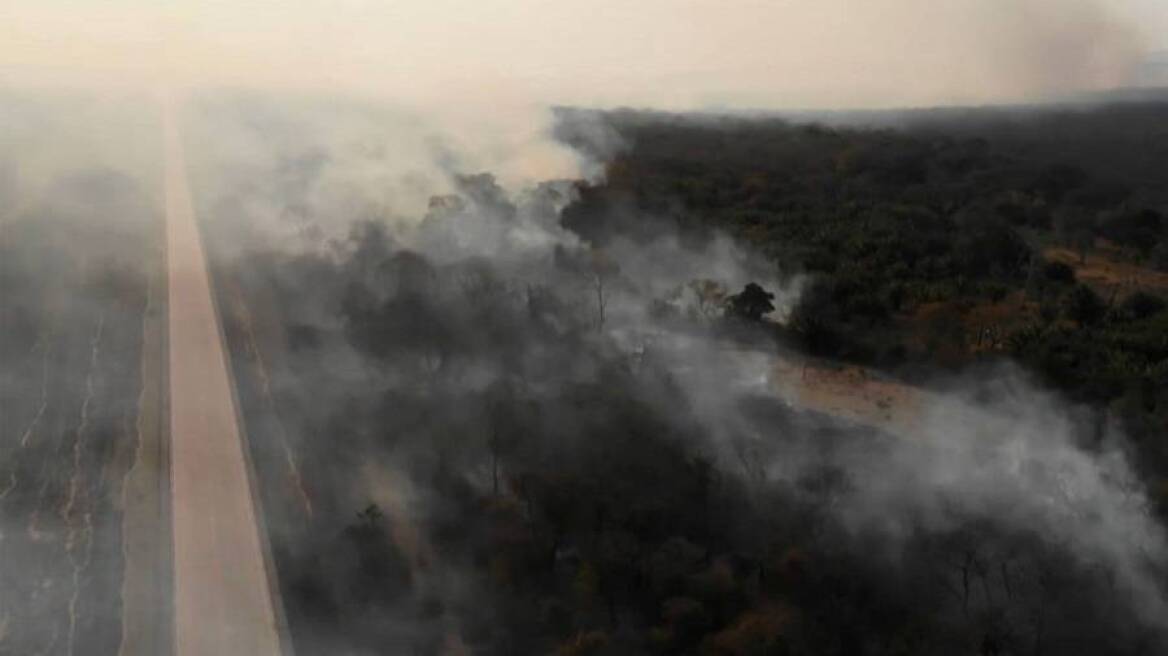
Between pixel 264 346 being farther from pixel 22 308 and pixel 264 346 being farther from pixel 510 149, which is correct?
pixel 510 149

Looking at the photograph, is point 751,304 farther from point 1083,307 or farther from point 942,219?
point 942,219

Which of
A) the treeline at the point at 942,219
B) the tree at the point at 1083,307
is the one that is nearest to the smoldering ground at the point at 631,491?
the treeline at the point at 942,219

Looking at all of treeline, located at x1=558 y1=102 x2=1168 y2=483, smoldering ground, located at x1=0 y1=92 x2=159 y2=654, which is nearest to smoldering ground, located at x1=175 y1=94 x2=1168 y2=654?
treeline, located at x1=558 y1=102 x2=1168 y2=483

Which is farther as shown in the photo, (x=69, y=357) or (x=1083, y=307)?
(x=1083, y=307)

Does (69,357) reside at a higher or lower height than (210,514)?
higher

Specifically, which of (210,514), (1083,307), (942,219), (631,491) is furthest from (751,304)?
(942,219)

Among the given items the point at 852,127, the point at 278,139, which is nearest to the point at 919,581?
the point at 278,139

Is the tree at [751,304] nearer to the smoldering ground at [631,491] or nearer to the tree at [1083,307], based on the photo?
the smoldering ground at [631,491]
